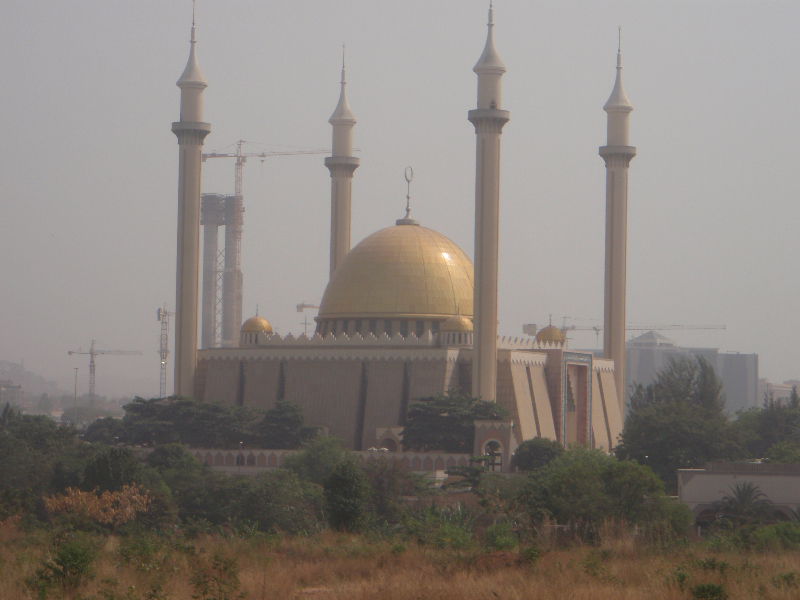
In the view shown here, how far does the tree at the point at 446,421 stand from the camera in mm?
50438

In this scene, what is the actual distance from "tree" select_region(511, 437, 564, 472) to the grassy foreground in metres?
22.1

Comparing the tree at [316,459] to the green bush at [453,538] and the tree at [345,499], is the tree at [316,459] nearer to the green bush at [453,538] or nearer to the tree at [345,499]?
the tree at [345,499]

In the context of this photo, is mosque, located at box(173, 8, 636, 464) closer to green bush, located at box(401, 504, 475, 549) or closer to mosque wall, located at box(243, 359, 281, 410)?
mosque wall, located at box(243, 359, 281, 410)

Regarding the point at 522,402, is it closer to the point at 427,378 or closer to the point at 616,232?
the point at 427,378

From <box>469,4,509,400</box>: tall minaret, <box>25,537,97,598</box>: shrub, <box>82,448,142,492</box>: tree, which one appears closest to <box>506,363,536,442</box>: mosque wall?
<box>469,4,509,400</box>: tall minaret

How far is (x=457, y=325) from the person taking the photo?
5550cm

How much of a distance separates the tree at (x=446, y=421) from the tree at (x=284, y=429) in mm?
4344

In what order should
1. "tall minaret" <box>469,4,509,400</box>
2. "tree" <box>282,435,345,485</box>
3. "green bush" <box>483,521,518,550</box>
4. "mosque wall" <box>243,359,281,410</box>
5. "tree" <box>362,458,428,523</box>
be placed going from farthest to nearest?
"mosque wall" <box>243,359,281,410</box> → "tall minaret" <box>469,4,509,400</box> → "tree" <box>282,435,345,485</box> → "tree" <box>362,458,428,523</box> → "green bush" <box>483,521,518,550</box>

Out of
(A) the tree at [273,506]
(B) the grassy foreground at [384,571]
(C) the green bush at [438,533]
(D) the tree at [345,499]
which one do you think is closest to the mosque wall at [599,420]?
A: (A) the tree at [273,506]

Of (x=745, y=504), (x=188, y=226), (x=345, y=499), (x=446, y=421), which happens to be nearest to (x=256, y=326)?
(x=188, y=226)

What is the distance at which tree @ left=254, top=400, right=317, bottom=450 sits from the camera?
173 feet

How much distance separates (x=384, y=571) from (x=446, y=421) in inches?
1116

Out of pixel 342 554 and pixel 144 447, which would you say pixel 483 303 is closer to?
pixel 144 447

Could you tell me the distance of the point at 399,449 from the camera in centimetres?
5269
